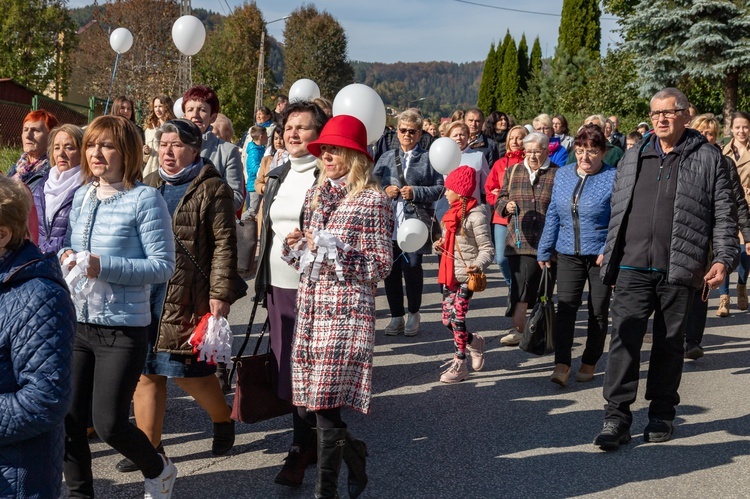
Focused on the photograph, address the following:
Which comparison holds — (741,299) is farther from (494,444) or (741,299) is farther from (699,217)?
(494,444)

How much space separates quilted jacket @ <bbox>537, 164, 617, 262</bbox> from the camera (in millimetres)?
6375

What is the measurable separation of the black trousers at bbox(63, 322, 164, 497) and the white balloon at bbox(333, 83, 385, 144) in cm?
306

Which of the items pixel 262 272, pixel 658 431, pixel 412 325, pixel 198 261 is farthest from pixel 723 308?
pixel 198 261

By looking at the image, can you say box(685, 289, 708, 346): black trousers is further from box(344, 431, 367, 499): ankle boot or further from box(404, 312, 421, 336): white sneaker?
box(344, 431, 367, 499): ankle boot

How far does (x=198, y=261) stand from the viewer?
453 centimetres

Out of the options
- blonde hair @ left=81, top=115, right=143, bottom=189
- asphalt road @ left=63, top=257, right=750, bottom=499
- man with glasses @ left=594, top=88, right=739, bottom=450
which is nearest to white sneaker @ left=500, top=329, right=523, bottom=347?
asphalt road @ left=63, top=257, right=750, bottom=499

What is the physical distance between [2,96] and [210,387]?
3289cm

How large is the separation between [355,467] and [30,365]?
196cm

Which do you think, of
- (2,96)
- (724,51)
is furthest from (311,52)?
(724,51)

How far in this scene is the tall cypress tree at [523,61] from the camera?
52.4 meters

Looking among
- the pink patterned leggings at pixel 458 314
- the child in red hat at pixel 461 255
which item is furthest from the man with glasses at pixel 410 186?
the pink patterned leggings at pixel 458 314

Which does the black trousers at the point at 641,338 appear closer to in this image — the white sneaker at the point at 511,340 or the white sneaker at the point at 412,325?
the white sneaker at the point at 511,340

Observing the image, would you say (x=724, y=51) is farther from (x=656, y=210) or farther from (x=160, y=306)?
(x=160, y=306)

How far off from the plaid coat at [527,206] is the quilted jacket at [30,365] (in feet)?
17.8
